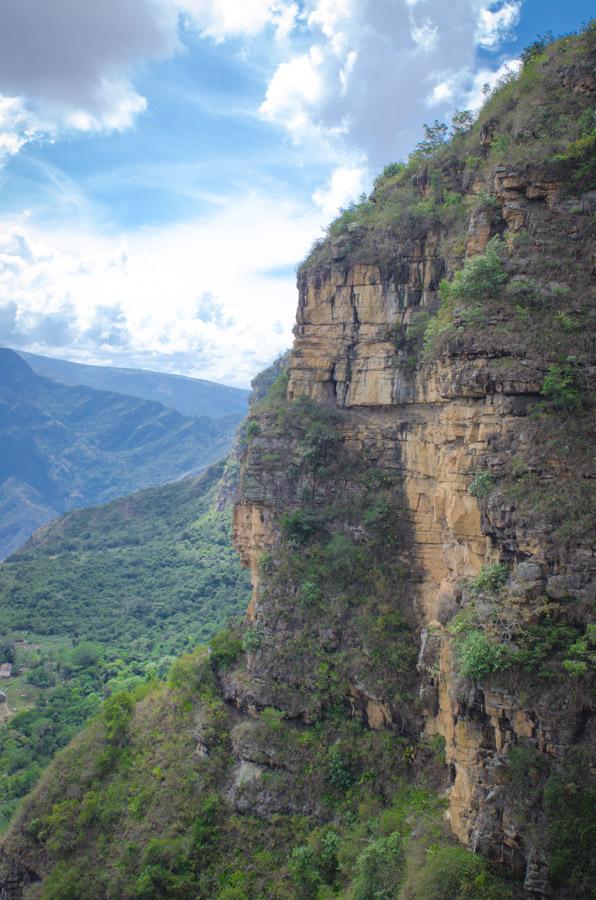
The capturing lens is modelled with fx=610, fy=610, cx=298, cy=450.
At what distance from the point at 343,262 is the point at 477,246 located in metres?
8.18

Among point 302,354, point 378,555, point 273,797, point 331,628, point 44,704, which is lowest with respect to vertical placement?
point 44,704

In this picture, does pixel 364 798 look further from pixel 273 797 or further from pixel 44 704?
pixel 44 704

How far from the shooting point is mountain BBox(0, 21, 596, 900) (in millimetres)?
14391

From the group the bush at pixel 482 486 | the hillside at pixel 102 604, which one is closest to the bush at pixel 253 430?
the bush at pixel 482 486

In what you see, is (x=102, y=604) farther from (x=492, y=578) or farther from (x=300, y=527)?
(x=492, y=578)

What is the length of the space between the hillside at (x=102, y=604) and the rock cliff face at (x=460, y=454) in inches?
700

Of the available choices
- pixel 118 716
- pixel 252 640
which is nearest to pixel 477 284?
pixel 252 640

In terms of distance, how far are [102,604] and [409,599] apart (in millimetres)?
48707

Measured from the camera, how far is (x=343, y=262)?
1071 inches

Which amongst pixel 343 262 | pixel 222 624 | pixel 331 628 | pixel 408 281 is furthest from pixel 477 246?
pixel 222 624

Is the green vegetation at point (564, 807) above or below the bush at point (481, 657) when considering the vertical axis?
below

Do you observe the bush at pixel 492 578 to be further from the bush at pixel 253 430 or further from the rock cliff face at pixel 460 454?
the bush at pixel 253 430

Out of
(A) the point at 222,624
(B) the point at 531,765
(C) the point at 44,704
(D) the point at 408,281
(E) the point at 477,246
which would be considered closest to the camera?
(B) the point at 531,765

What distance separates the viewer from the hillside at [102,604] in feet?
140
